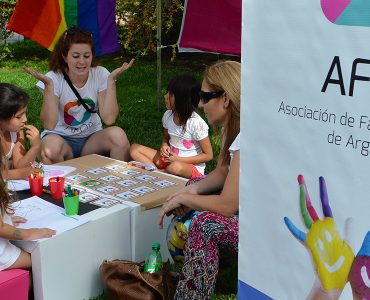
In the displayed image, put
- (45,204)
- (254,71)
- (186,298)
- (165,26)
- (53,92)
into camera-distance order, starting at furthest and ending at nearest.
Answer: (165,26) < (53,92) < (45,204) < (186,298) < (254,71)

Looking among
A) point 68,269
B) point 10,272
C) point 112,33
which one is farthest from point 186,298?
point 112,33

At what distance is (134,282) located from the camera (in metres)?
2.74

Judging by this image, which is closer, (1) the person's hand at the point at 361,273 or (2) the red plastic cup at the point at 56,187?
(1) the person's hand at the point at 361,273

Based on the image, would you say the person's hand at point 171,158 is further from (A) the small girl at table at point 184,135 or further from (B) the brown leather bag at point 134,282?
(B) the brown leather bag at point 134,282

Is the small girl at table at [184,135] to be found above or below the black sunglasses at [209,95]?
below

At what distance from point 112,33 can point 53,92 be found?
7.82 ft

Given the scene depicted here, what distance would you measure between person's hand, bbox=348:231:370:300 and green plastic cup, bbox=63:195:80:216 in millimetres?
1672

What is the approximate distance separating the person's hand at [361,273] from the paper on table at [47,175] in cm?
226

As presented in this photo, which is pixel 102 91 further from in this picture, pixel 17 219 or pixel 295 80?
pixel 295 80

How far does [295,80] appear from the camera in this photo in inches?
60.5

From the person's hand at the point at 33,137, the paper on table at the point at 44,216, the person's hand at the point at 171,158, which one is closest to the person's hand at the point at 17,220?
the paper on table at the point at 44,216

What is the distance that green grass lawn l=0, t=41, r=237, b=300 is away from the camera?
232 inches

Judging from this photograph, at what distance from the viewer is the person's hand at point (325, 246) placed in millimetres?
1525

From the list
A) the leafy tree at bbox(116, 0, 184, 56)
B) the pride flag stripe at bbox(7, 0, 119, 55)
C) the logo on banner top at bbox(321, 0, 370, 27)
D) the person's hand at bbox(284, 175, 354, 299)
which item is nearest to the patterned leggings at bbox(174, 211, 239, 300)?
the person's hand at bbox(284, 175, 354, 299)
